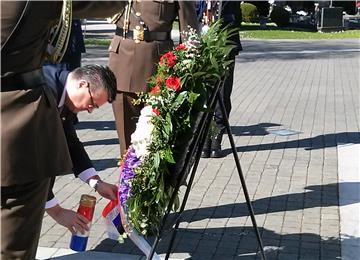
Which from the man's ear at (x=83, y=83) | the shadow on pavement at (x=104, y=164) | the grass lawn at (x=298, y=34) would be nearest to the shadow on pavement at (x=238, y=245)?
the man's ear at (x=83, y=83)

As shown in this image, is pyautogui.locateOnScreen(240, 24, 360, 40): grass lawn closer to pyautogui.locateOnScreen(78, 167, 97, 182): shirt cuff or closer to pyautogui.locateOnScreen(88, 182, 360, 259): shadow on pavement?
pyautogui.locateOnScreen(88, 182, 360, 259): shadow on pavement

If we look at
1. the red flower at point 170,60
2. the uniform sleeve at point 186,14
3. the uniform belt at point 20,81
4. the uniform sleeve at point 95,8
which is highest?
the uniform sleeve at point 95,8

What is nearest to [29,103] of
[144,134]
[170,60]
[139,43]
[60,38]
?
[60,38]

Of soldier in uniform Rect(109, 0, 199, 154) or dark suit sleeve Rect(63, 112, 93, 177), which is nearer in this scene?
dark suit sleeve Rect(63, 112, 93, 177)

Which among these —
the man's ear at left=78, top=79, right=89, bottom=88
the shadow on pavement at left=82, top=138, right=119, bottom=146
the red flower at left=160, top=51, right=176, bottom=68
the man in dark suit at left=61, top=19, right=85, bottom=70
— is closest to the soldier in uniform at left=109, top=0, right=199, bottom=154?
the red flower at left=160, top=51, right=176, bottom=68

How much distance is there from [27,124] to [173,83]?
0.92 metres

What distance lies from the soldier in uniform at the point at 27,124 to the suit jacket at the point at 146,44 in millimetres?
1857

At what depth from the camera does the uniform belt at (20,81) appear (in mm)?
2531

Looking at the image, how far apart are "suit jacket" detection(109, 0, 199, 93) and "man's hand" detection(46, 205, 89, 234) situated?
57.5 inches

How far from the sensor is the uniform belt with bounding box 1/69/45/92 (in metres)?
2.53

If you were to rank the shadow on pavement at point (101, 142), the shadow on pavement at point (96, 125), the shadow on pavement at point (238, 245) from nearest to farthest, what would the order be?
the shadow on pavement at point (238, 245) → the shadow on pavement at point (101, 142) → the shadow on pavement at point (96, 125)

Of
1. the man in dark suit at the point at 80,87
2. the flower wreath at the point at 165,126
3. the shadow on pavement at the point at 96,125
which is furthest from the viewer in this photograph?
the shadow on pavement at the point at 96,125

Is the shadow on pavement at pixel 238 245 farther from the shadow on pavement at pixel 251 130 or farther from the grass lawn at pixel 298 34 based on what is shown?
the grass lawn at pixel 298 34

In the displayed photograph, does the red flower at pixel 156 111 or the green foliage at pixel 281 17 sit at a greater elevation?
the red flower at pixel 156 111
